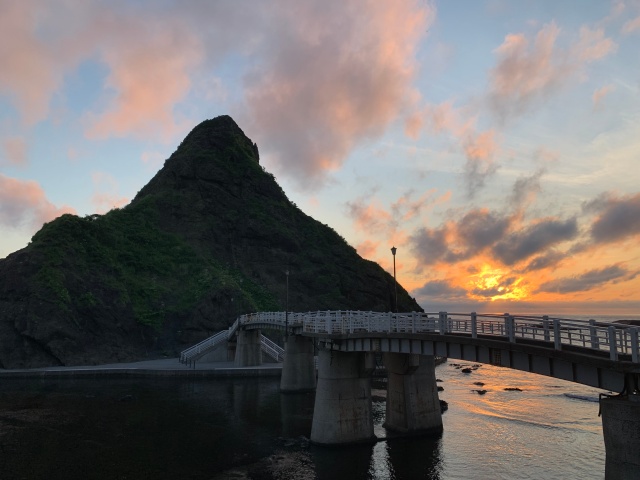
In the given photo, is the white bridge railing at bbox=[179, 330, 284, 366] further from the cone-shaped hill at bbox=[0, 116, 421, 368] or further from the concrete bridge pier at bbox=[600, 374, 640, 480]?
the concrete bridge pier at bbox=[600, 374, 640, 480]

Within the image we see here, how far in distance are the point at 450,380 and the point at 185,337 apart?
45.1 meters

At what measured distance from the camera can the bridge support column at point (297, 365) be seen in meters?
53.1

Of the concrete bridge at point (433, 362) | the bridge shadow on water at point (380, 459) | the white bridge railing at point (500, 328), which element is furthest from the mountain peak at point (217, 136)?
the bridge shadow on water at point (380, 459)

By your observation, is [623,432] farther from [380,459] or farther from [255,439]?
[255,439]

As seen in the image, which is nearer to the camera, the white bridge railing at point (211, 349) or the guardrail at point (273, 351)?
Result: the white bridge railing at point (211, 349)

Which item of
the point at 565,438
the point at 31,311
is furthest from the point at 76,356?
the point at 565,438

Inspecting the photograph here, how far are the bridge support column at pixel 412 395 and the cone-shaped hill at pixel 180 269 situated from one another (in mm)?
55269

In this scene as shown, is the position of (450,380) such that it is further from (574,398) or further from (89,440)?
(89,440)

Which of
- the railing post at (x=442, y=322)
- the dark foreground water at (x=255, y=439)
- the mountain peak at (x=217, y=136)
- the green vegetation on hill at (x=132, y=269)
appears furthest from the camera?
the mountain peak at (x=217, y=136)

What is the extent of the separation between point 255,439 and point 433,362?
14350mm

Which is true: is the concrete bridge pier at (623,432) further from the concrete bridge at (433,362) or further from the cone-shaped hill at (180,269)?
the cone-shaped hill at (180,269)

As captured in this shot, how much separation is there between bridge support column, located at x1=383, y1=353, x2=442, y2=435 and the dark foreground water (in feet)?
3.80

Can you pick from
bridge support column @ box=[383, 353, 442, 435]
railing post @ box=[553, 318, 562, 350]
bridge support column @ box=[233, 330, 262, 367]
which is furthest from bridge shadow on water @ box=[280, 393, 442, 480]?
bridge support column @ box=[233, 330, 262, 367]

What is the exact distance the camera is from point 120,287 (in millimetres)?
85500
